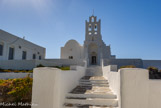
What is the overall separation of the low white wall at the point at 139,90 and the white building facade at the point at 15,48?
17.9 m

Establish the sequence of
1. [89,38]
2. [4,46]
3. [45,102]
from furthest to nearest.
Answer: [89,38] < [4,46] < [45,102]

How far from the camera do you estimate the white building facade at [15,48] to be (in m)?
15.8

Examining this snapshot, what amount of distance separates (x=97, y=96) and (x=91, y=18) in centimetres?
1936

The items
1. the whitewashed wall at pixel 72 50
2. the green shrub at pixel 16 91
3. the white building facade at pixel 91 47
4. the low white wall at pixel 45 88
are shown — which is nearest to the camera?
the low white wall at pixel 45 88

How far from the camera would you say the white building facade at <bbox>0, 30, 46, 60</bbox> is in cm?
1579

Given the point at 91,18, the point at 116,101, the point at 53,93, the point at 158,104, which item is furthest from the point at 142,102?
the point at 91,18

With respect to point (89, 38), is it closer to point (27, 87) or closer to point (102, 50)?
point (102, 50)

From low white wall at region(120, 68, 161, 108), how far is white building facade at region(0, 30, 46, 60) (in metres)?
17.9

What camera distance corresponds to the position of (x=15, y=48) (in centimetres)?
1784

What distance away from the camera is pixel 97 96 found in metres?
4.48

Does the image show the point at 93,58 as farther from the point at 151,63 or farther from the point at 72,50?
the point at 151,63

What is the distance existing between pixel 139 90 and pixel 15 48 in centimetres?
1963

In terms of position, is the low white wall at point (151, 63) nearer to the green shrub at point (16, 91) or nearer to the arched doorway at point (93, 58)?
the arched doorway at point (93, 58)

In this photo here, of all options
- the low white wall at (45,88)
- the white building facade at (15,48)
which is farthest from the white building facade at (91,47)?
the low white wall at (45,88)
